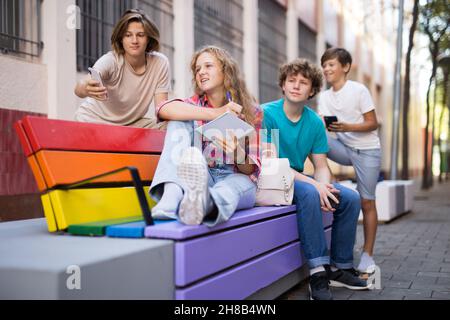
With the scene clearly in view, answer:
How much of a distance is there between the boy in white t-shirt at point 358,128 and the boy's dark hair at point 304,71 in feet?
1.92

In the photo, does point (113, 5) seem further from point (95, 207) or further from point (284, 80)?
point (95, 207)

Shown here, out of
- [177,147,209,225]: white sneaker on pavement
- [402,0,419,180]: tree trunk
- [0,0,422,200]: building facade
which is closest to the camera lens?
[177,147,209,225]: white sneaker on pavement

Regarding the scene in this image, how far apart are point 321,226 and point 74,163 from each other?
1712 mm

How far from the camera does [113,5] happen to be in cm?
842

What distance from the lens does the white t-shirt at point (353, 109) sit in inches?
195

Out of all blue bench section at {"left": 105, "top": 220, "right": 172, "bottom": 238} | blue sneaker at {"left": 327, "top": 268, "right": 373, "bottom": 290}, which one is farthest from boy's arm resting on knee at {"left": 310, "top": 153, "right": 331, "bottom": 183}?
blue bench section at {"left": 105, "top": 220, "right": 172, "bottom": 238}

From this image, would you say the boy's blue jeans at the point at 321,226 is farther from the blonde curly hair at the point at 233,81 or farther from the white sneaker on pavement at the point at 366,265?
the blonde curly hair at the point at 233,81

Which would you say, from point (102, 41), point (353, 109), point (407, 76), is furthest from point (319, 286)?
point (407, 76)

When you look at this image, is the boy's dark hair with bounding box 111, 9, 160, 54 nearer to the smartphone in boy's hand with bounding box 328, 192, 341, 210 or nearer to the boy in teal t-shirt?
the boy in teal t-shirt

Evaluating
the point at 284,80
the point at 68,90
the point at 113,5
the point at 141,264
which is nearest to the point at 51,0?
the point at 68,90

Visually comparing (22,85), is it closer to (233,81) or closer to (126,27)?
(126,27)

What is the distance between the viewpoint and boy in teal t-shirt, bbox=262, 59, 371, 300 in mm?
3850

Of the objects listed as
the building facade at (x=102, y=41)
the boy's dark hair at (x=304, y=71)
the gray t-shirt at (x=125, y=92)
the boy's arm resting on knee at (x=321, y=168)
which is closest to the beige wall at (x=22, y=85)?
the building facade at (x=102, y=41)
